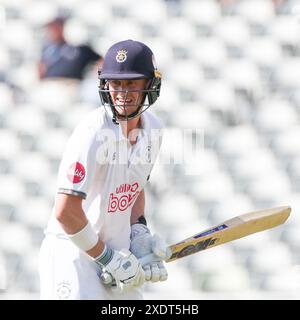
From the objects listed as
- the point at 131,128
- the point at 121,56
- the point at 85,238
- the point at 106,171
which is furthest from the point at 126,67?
the point at 85,238

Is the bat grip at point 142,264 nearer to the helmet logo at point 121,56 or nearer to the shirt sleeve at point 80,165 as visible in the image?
the shirt sleeve at point 80,165

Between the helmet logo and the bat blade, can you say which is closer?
the helmet logo

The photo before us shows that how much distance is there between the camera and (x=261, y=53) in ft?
12.3

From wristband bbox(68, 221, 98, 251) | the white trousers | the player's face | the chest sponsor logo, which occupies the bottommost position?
the white trousers

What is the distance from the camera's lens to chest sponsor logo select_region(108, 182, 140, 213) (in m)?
2.59

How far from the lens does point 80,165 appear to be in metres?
2.46

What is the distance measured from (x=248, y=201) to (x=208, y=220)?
0.18m

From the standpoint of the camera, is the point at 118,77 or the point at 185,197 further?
the point at 185,197

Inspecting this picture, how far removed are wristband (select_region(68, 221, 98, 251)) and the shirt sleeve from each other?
0.09 metres

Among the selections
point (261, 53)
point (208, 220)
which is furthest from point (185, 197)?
point (261, 53)

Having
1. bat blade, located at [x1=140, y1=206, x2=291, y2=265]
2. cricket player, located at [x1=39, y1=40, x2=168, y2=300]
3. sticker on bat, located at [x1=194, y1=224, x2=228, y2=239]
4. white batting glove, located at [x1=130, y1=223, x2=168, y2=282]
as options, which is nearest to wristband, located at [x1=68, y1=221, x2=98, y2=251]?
cricket player, located at [x1=39, y1=40, x2=168, y2=300]

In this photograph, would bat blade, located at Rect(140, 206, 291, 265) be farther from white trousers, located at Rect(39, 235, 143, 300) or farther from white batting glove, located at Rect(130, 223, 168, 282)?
white trousers, located at Rect(39, 235, 143, 300)

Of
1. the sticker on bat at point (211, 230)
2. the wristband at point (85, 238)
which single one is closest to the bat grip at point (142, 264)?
the wristband at point (85, 238)

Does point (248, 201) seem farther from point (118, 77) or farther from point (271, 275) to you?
point (118, 77)
